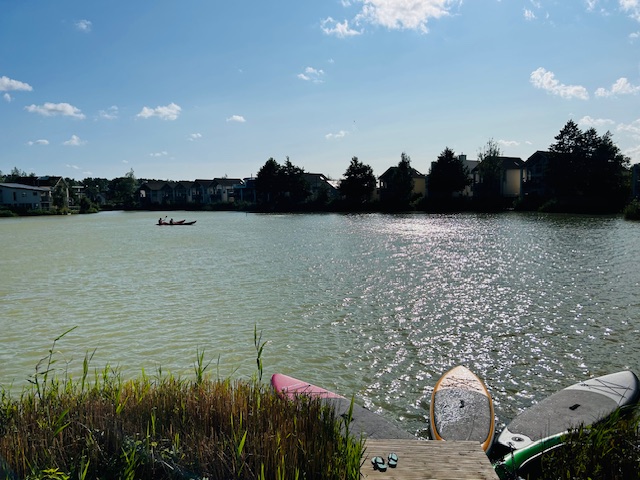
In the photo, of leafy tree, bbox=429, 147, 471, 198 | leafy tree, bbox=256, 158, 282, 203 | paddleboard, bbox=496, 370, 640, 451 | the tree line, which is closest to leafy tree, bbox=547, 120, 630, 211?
the tree line

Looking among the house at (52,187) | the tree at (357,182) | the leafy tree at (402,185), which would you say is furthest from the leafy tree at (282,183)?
the house at (52,187)

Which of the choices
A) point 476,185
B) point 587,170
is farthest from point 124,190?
point 587,170

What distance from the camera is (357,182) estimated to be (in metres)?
94.6

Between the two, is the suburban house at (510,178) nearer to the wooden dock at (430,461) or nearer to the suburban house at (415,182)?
the suburban house at (415,182)

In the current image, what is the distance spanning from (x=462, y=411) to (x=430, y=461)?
2686mm

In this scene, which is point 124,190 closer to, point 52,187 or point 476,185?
point 52,187

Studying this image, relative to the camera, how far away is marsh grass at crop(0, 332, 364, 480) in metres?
3.71

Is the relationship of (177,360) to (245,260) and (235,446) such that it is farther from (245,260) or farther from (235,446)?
(245,260)

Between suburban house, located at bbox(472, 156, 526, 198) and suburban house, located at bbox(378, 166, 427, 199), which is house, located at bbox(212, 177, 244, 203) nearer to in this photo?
suburban house, located at bbox(378, 166, 427, 199)

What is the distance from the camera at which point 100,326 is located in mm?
13781

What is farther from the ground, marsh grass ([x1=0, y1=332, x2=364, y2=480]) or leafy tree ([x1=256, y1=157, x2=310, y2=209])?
leafy tree ([x1=256, y1=157, x2=310, y2=209])

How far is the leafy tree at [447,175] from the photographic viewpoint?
82.0 m

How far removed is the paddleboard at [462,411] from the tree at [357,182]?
87863 mm

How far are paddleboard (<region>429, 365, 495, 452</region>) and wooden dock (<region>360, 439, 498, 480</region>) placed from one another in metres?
1.58
